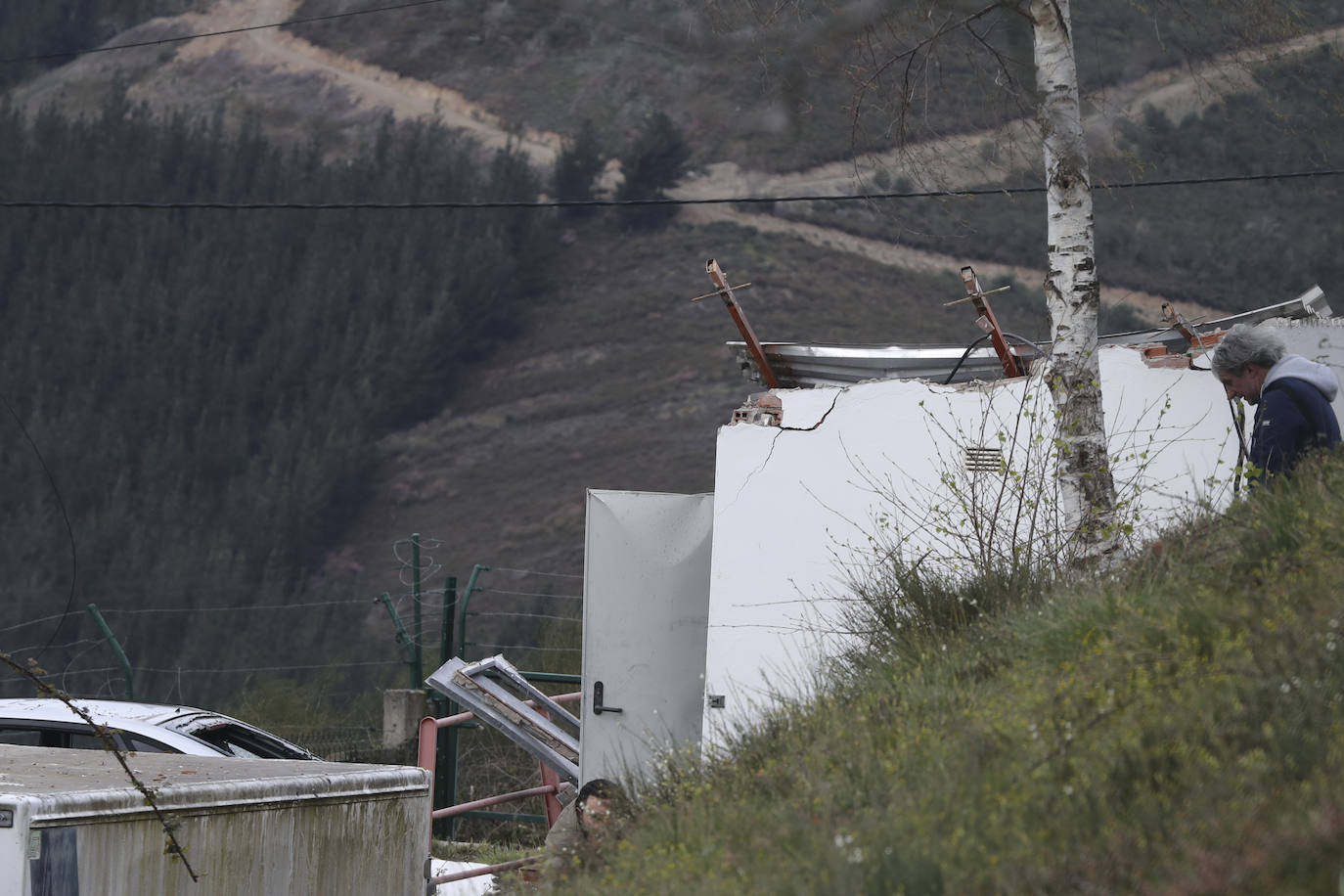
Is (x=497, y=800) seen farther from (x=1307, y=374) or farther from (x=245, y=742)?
(x=1307, y=374)

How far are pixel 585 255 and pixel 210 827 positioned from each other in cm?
5699

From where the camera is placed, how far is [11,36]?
239 ft

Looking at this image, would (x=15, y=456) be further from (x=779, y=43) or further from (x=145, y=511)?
(x=779, y=43)

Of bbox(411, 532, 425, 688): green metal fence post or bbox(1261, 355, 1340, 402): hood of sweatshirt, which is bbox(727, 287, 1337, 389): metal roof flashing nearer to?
bbox(1261, 355, 1340, 402): hood of sweatshirt

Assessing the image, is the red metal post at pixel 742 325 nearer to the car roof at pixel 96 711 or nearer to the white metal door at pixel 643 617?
the white metal door at pixel 643 617

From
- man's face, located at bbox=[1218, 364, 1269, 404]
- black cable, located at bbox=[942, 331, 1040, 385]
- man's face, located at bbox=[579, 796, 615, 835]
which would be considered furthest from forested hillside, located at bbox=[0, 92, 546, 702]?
man's face, located at bbox=[1218, 364, 1269, 404]

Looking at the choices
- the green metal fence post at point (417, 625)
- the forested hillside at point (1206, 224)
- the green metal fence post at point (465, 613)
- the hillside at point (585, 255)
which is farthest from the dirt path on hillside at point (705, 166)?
the green metal fence post at point (465, 613)

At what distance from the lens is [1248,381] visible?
5.32 m

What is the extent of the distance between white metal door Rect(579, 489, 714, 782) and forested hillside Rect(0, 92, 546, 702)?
4018 cm

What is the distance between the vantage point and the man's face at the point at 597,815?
15.8ft

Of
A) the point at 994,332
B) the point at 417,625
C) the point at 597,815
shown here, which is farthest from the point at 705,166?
the point at 597,815

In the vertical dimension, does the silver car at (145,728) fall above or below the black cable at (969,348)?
below

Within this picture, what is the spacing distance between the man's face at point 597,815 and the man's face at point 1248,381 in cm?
304

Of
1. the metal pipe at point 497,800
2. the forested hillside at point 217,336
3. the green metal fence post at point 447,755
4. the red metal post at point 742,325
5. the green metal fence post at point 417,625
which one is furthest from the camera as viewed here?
the forested hillside at point 217,336
